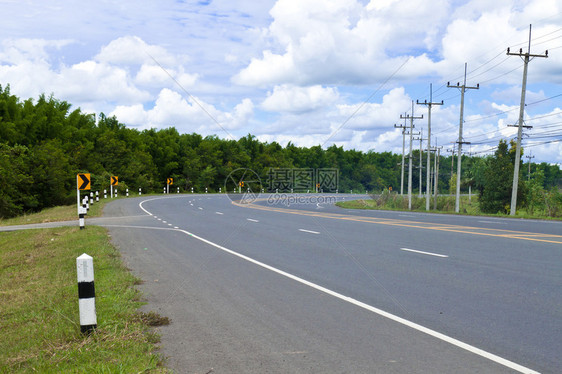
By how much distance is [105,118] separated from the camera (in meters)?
89.8

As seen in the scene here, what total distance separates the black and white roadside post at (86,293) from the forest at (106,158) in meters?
41.8

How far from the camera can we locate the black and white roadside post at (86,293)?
5.39 meters

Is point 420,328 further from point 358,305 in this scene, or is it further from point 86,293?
point 86,293

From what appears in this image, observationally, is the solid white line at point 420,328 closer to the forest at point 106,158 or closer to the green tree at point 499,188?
the forest at point 106,158

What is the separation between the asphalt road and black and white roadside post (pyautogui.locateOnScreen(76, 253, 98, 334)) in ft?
2.82

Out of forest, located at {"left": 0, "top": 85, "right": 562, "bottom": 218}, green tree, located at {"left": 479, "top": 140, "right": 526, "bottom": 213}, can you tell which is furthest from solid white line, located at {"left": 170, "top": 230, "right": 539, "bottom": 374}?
green tree, located at {"left": 479, "top": 140, "right": 526, "bottom": 213}

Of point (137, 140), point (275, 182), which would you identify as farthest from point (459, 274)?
point (137, 140)

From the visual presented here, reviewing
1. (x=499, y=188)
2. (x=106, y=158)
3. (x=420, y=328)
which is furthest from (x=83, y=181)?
(x=499, y=188)

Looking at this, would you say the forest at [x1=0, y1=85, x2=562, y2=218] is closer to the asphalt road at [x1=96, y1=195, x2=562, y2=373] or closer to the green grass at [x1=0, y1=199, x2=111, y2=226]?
the green grass at [x1=0, y1=199, x2=111, y2=226]

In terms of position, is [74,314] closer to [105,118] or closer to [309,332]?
[309,332]

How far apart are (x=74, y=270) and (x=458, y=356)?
8.35 m

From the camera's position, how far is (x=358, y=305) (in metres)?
6.97

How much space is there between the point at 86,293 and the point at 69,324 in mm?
886

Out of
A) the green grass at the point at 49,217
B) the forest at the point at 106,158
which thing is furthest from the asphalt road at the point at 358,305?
the forest at the point at 106,158
